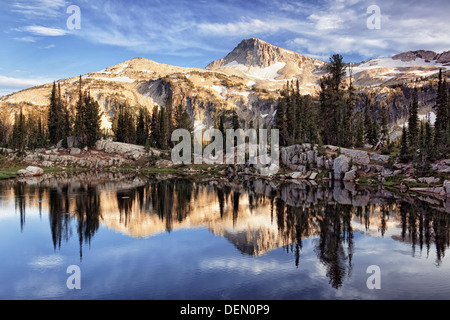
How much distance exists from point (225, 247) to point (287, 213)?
12.3m

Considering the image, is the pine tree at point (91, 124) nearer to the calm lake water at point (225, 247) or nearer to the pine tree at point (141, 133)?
the pine tree at point (141, 133)

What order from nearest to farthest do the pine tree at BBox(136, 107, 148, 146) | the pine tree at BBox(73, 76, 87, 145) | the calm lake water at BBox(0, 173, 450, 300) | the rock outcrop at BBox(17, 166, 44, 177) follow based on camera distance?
the calm lake water at BBox(0, 173, 450, 300) < the rock outcrop at BBox(17, 166, 44, 177) < the pine tree at BBox(73, 76, 87, 145) < the pine tree at BBox(136, 107, 148, 146)

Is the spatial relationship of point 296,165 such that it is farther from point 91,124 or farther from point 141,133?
point 141,133

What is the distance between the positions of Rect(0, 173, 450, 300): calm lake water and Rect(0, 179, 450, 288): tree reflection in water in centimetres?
12

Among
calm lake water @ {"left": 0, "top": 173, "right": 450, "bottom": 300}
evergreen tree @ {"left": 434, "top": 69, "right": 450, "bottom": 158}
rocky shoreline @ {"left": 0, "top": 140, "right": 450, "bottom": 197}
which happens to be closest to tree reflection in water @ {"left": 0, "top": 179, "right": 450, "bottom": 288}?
calm lake water @ {"left": 0, "top": 173, "right": 450, "bottom": 300}

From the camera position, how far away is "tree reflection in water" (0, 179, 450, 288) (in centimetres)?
2312

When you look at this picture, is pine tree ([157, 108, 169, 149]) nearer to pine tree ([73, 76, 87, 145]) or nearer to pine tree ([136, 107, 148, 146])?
pine tree ([136, 107, 148, 146])

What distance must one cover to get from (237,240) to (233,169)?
5734 centimetres

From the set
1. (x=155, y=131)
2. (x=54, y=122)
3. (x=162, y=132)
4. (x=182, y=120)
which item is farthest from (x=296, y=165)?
(x=54, y=122)

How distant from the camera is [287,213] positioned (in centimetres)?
3375
